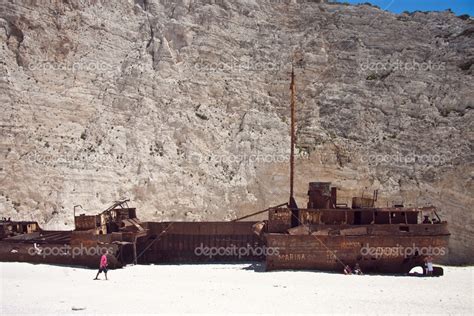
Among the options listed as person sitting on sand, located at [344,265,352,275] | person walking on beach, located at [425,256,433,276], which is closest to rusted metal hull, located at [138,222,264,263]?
person sitting on sand, located at [344,265,352,275]

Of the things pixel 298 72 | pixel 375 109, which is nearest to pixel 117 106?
pixel 298 72

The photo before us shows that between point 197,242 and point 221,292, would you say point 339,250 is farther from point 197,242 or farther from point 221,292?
point 197,242

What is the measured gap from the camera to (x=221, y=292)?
14242 mm

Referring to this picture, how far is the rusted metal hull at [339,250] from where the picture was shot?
60.1 ft

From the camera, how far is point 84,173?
2678 cm

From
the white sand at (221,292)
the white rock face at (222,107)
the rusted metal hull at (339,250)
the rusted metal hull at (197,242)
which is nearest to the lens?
the white sand at (221,292)

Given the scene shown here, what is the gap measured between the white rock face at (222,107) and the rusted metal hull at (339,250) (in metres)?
8.93

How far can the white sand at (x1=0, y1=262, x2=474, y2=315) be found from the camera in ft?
39.8

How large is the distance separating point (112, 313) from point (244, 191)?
1724 centimetres

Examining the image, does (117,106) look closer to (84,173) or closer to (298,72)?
(84,173)

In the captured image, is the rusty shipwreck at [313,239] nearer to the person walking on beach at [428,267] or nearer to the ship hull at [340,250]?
the ship hull at [340,250]

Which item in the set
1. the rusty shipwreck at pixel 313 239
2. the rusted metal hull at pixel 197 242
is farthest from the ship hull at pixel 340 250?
the rusted metal hull at pixel 197 242

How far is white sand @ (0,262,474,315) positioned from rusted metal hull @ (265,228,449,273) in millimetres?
788

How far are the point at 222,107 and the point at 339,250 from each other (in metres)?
16.1
